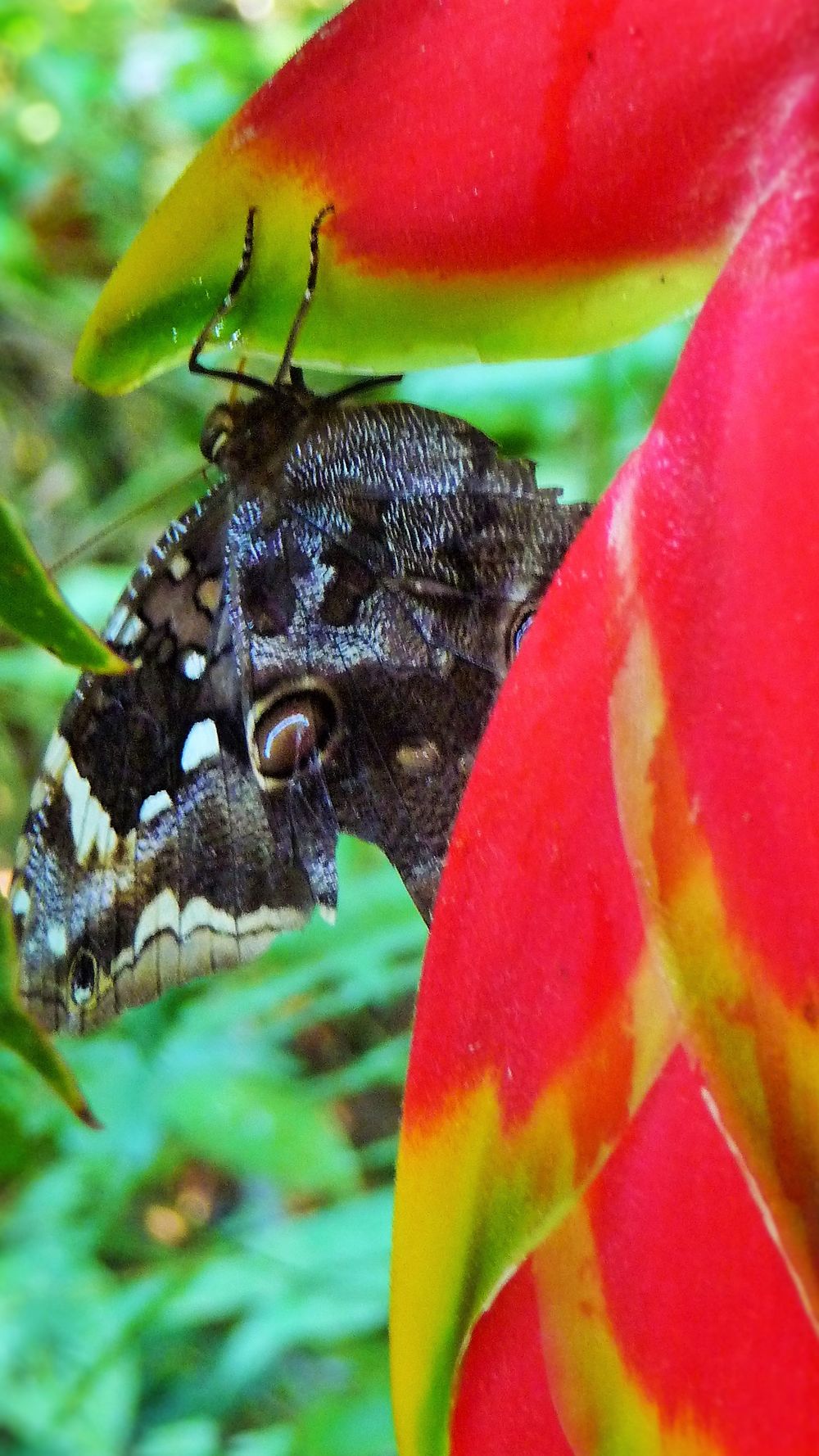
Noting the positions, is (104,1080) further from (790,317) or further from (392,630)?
(790,317)

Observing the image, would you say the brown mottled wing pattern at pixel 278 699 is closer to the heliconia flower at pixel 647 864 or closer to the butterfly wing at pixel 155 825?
the butterfly wing at pixel 155 825

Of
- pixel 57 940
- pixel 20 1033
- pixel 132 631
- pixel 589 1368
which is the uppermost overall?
pixel 132 631

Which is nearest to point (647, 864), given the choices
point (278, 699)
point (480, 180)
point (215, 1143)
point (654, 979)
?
point (654, 979)

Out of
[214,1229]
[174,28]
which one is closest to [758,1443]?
[214,1229]

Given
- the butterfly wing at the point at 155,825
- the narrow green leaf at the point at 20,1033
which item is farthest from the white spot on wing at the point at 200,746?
the narrow green leaf at the point at 20,1033

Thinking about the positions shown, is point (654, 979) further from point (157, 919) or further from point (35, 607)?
point (157, 919)

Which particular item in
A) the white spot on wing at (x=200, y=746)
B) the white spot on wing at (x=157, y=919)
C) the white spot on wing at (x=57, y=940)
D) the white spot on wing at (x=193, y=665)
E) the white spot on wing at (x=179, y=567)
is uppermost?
the white spot on wing at (x=179, y=567)

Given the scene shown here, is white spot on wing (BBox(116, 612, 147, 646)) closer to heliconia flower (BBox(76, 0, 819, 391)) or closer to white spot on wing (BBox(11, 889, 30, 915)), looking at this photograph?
white spot on wing (BBox(11, 889, 30, 915))
